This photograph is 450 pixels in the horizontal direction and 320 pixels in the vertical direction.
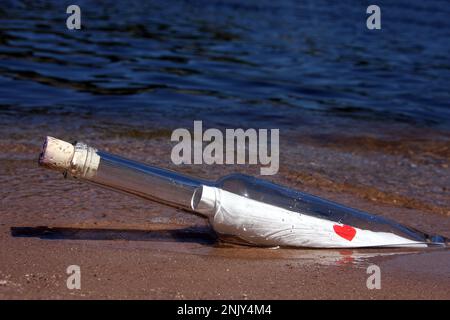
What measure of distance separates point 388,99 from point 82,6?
5.27m

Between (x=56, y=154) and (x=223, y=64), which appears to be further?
(x=223, y=64)

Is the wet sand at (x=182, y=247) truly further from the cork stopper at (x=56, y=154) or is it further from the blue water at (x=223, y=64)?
the blue water at (x=223, y=64)

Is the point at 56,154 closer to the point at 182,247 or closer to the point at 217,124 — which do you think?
the point at 182,247

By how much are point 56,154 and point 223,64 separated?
5.75 meters

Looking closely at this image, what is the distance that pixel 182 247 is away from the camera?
3166 mm

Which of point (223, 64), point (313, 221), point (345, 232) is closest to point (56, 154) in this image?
point (313, 221)

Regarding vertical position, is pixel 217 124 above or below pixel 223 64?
below

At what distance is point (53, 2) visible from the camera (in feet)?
36.3

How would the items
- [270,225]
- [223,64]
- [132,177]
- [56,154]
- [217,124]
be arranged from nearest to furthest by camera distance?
1. [56,154]
2. [132,177]
3. [270,225]
4. [217,124]
5. [223,64]

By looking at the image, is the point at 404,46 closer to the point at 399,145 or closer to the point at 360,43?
the point at 360,43

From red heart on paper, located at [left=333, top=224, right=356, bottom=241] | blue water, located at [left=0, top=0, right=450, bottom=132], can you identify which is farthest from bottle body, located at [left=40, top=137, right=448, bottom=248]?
blue water, located at [left=0, top=0, right=450, bottom=132]

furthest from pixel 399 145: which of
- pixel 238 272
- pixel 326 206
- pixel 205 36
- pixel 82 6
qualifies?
pixel 82 6

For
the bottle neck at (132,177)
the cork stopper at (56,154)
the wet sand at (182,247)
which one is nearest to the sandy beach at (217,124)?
the wet sand at (182,247)

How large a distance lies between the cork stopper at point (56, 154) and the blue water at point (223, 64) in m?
2.87
